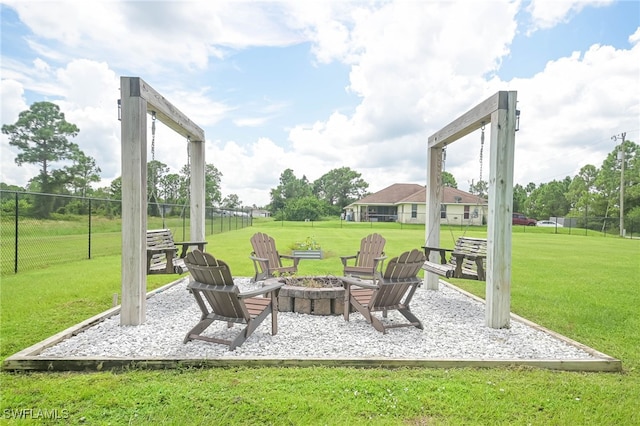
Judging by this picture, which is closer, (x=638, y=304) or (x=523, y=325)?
(x=523, y=325)

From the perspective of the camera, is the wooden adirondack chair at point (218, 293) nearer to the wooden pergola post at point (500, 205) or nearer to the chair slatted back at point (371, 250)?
the wooden pergola post at point (500, 205)

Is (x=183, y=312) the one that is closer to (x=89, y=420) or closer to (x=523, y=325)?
(x=89, y=420)

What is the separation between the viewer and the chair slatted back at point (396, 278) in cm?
379

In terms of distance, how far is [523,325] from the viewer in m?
4.30

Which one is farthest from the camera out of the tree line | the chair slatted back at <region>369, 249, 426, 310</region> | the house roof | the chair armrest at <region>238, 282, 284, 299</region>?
the house roof

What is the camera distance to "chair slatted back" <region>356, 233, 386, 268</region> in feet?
20.3

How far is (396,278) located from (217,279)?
1.87 metres

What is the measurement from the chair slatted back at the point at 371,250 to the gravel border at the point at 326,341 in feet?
5.10

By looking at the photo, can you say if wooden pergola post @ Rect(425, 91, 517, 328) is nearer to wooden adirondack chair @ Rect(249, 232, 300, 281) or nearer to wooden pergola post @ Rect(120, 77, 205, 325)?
wooden adirondack chair @ Rect(249, 232, 300, 281)

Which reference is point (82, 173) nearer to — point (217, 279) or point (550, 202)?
point (217, 279)

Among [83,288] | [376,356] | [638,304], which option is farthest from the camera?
[83,288]

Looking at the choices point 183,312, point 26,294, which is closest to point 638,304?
point 183,312

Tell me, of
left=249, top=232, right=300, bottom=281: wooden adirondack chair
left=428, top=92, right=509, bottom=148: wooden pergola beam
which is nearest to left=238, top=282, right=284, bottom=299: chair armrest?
left=249, top=232, right=300, bottom=281: wooden adirondack chair

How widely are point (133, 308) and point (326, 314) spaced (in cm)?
228
